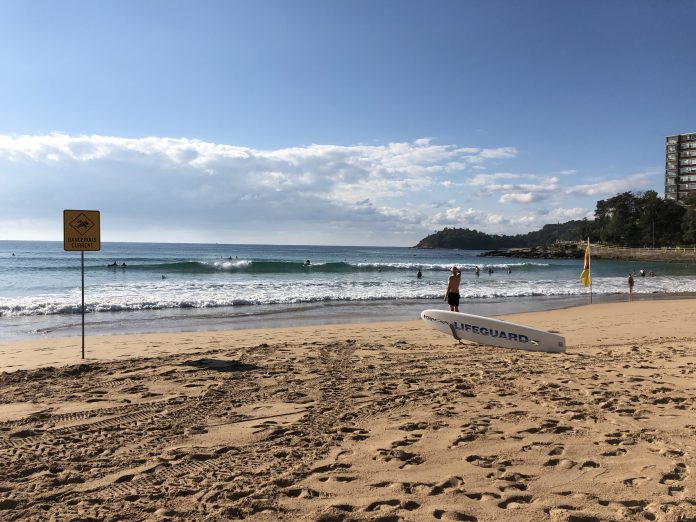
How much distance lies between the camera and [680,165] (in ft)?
389

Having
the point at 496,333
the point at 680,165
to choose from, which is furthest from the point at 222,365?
the point at 680,165

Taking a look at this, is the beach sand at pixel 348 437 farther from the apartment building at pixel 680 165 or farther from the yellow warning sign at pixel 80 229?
the apartment building at pixel 680 165

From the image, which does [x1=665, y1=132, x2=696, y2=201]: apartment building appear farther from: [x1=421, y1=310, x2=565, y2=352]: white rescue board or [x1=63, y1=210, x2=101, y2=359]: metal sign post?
[x1=63, y1=210, x2=101, y2=359]: metal sign post

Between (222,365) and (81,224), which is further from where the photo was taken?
(81,224)

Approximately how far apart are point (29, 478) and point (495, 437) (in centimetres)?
374

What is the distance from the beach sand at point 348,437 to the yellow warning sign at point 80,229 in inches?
79.2

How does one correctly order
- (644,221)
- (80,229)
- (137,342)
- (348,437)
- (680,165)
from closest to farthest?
(348,437)
(80,229)
(137,342)
(644,221)
(680,165)

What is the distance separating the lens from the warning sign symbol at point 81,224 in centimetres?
801

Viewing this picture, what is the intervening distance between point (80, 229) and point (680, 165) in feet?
475

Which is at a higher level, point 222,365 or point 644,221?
point 644,221

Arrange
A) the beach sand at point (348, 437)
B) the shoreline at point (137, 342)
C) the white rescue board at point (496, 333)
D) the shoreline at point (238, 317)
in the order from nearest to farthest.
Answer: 1. the beach sand at point (348, 437)
2. the shoreline at point (137, 342)
3. the white rescue board at point (496, 333)
4. the shoreline at point (238, 317)

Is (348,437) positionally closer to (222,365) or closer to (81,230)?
(222,365)

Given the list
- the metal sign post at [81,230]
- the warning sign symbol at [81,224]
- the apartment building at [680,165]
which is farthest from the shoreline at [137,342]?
the apartment building at [680,165]

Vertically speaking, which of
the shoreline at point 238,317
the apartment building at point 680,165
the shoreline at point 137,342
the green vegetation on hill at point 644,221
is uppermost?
the apartment building at point 680,165
